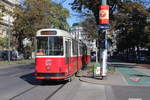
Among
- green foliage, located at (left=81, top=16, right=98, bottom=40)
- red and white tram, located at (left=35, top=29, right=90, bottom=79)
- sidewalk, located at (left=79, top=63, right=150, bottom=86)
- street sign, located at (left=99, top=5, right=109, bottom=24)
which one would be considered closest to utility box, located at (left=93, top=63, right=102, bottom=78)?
sidewalk, located at (left=79, top=63, right=150, bottom=86)

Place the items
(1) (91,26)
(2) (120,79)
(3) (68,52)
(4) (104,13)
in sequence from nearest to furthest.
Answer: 1. (3) (68,52)
2. (4) (104,13)
3. (2) (120,79)
4. (1) (91,26)

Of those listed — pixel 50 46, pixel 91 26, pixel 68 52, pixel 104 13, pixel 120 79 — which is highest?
pixel 91 26

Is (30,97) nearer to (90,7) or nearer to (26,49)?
(90,7)

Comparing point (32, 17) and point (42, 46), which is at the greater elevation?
point (32, 17)

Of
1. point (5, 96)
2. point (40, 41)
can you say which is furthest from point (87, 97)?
A: point (40, 41)

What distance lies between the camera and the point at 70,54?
2156cm

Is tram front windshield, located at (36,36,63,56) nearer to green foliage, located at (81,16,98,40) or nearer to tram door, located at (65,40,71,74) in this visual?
tram door, located at (65,40,71,74)

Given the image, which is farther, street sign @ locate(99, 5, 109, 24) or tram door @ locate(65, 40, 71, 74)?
street sign @ locate(99, 5, 109, 24)

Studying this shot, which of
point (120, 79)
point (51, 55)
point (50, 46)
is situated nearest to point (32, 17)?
point (120, 79)

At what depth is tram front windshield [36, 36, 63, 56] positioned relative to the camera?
1955 cm

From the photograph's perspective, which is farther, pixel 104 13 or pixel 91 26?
pixel 91 26

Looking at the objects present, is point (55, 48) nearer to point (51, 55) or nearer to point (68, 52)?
point (51, 55)

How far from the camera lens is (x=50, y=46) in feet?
64.2

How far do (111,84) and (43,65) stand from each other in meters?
4.04
